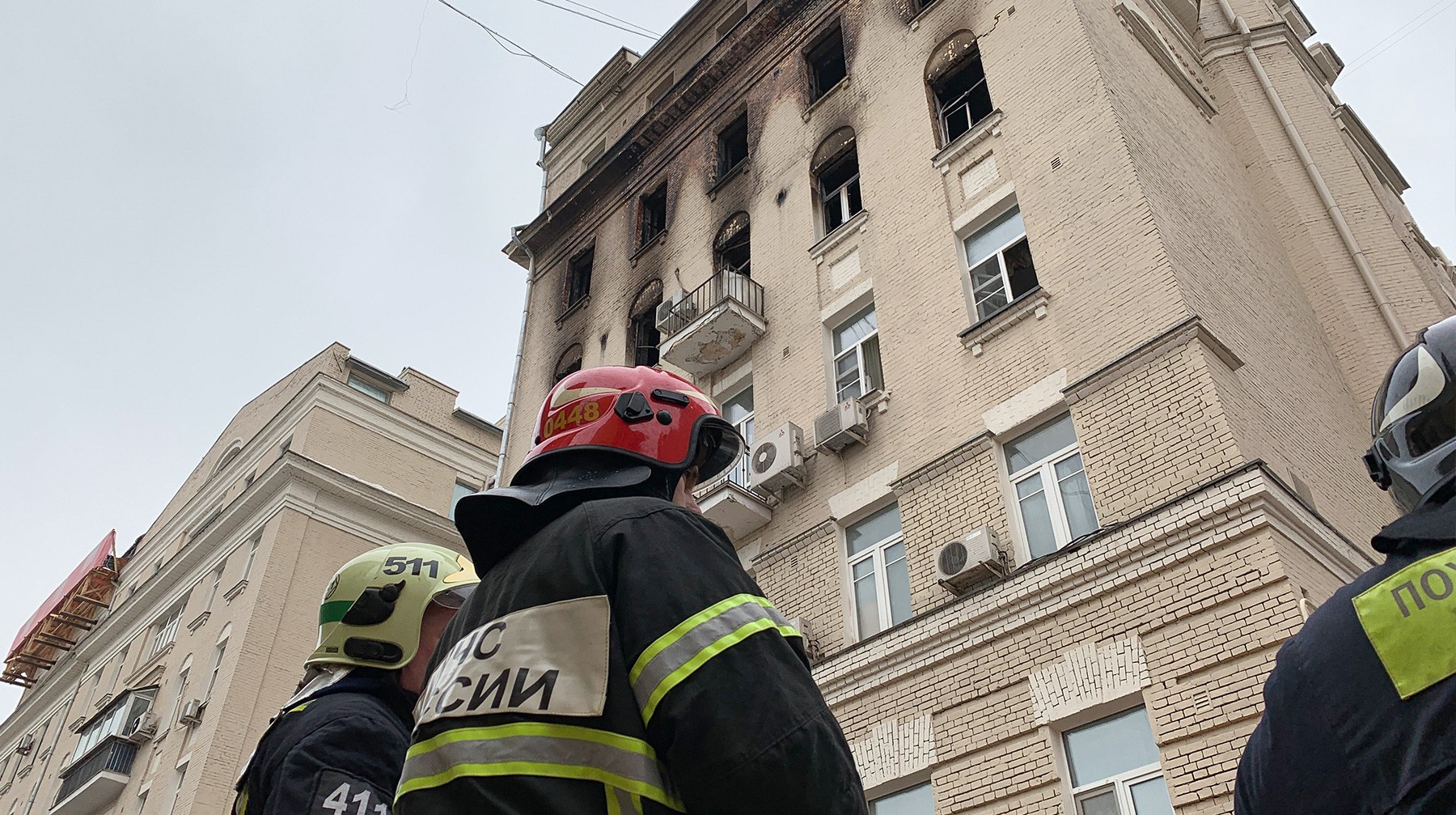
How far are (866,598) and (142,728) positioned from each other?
20842 mm

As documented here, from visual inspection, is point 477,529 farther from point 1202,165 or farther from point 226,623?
point 226,623

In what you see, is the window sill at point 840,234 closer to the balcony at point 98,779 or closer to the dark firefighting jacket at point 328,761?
the dark firefighting jacket at point 328,761

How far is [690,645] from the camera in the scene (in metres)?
2.21

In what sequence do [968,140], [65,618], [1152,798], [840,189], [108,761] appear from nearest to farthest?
1. [1152,798]
2. [968,140]
3. [840,189]
4. [108,761]
5. [65,618]

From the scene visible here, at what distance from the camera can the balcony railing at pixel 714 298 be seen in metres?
15.2

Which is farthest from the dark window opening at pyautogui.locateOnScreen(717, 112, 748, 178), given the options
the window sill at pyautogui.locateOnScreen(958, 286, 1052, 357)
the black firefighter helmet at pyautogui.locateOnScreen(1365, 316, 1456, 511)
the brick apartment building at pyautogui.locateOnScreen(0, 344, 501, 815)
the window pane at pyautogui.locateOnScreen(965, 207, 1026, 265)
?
the black firefighter helmet at pyautogui.locateOnScreen(1365, 316, 1456, 511)

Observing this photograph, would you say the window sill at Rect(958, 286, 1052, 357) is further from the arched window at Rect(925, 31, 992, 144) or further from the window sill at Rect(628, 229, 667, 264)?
the window sill at Rect(628, 229, 667, 264)

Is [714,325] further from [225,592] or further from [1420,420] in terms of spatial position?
[225,592]

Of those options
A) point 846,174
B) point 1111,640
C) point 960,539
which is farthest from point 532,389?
point 1111,640

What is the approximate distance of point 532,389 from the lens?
65.9 feet

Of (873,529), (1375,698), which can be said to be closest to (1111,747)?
(873,529)

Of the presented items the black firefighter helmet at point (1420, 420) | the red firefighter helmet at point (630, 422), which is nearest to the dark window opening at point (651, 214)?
the red firefighter helmet at point (630, 422)

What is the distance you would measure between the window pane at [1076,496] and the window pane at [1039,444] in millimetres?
211

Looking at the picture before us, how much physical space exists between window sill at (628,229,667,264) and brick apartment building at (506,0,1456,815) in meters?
0.06
